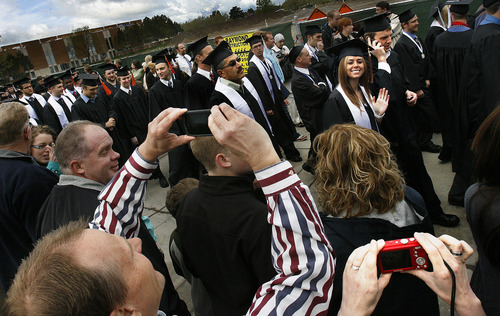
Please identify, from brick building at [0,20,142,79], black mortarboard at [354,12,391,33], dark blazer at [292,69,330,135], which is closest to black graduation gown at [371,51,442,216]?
black mortarboard at [354,12,391,33]

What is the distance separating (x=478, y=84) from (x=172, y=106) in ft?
14.2

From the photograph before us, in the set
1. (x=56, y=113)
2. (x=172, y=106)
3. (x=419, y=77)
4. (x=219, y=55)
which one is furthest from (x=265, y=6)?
(x=219, y=55)

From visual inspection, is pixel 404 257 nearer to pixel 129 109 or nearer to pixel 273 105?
pixel 273 105

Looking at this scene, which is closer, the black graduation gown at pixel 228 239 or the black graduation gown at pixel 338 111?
the black graduation gown at pixel 228 239

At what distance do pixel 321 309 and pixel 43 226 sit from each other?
1.58 meters

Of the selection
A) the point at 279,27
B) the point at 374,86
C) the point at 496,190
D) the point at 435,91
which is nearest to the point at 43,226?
the point at 496,190

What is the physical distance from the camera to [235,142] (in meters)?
0.91

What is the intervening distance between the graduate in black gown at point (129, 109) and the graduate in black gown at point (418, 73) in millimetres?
4622

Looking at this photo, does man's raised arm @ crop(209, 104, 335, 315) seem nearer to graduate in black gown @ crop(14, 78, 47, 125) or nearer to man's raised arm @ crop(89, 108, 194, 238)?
man's raised arm @ crop(89, 108, 194, 238)

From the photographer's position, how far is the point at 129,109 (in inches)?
241

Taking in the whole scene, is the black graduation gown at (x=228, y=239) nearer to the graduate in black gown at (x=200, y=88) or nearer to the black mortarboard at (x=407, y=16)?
the graduate in black gown at (x=200, y=88)

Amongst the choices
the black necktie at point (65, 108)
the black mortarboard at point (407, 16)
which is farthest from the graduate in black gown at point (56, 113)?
the black mortarboard at point (407, 16)

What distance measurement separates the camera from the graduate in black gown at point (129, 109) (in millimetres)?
6074

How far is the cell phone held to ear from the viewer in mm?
1150
